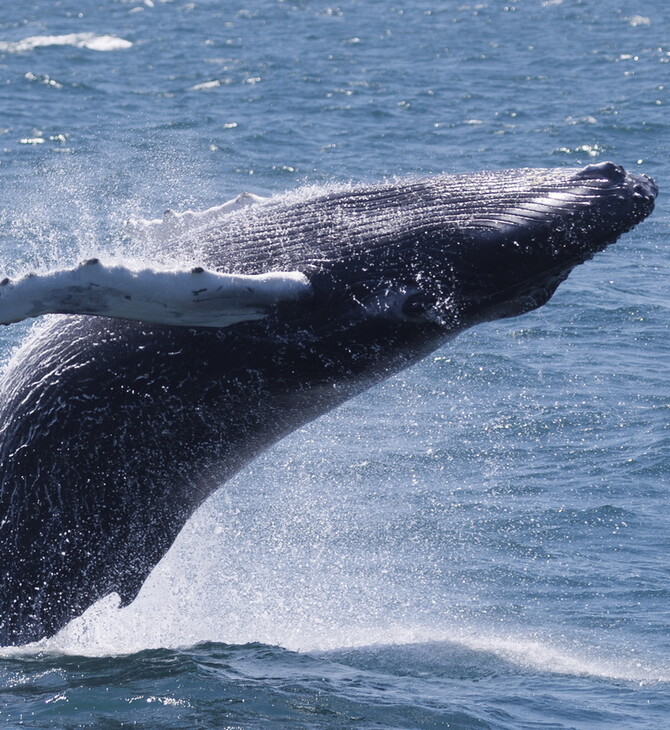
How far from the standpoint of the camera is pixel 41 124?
→ 3178cm

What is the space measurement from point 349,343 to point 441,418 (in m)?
7.09

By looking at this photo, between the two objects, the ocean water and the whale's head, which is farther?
the ocean water

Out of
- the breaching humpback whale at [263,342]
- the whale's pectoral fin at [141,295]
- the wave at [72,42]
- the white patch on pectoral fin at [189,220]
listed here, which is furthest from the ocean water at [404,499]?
the wave at [72,42]

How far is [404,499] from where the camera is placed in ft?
46.1

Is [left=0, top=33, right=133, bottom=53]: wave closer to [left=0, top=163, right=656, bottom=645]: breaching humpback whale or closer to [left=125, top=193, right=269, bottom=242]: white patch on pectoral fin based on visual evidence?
[left=125, top=193, right=269, bottom=242]: white patch on pectoral fin

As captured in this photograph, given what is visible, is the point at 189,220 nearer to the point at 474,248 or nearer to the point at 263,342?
the point at 263,342

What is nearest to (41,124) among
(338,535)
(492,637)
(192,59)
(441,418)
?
(192,59)

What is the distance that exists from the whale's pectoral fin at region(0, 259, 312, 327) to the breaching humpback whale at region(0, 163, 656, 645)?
0.43 feet

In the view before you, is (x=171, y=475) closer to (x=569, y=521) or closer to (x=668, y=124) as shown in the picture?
(x=569, y=521)

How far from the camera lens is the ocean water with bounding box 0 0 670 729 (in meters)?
9.45

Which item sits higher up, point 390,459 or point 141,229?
point 141,229

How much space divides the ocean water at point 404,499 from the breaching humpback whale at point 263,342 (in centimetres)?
76

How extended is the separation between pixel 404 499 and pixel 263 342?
17.8ft

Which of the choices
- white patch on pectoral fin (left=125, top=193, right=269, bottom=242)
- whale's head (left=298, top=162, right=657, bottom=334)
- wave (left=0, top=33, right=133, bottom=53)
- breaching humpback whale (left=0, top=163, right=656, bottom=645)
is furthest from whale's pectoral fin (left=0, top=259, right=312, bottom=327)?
wave (left=0, top=33, right=133, bottom=53)
